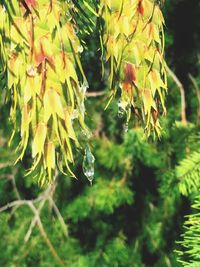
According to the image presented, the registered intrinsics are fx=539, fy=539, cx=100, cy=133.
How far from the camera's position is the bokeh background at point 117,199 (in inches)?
56.3

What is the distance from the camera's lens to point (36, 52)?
446 millimetres

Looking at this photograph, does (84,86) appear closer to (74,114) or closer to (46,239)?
(74,114)

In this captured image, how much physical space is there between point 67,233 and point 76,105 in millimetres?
1201

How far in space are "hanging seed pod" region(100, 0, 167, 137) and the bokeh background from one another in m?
0.83

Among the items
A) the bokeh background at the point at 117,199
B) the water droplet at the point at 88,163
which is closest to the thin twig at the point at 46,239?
the bokeh background at the point at 117,199

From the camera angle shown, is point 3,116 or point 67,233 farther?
point 3,116

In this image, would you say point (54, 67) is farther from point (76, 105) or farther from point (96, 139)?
point (96, 139)

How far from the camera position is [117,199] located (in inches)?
58.1

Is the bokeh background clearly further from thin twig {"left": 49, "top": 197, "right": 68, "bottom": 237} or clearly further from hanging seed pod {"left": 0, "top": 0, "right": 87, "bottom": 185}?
hanging seed pod {"left": 0, "top": 0, "right": 87, "bottom": 185}

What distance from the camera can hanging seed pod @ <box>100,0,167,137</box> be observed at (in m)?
0.49

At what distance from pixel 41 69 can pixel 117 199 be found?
1062 millimetres

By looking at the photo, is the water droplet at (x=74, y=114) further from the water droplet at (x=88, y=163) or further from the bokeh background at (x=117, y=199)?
the bokeh background at (x=117, y=199)

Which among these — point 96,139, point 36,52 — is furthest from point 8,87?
point 96,139

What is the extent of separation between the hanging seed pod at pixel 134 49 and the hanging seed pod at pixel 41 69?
5 centimetres
